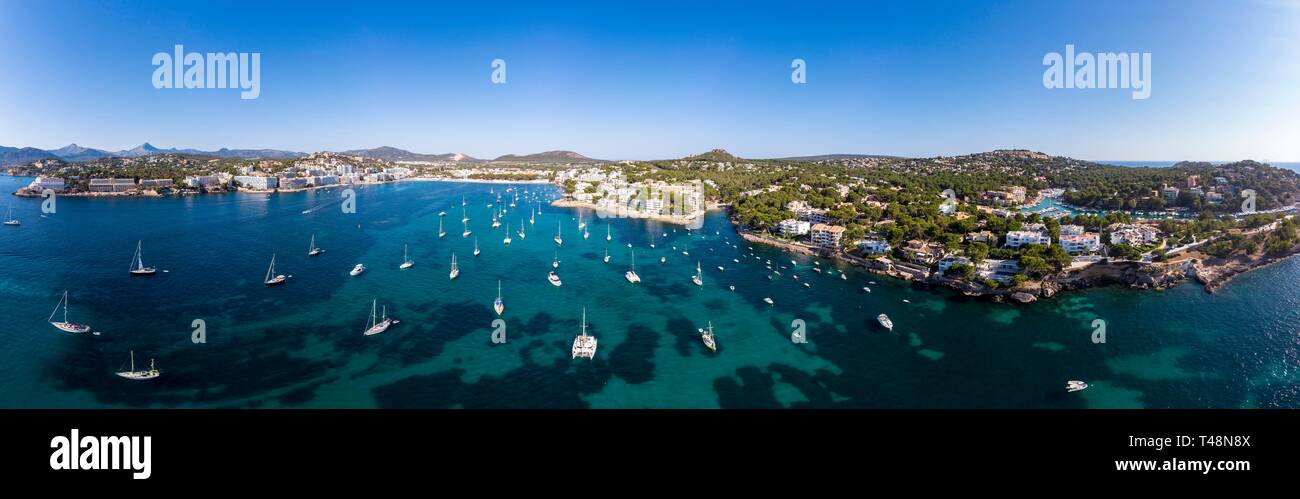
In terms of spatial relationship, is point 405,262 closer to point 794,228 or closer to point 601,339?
point 601,339

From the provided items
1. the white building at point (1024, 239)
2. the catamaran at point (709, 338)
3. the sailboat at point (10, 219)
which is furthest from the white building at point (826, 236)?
the sailboat at point (10, 219)

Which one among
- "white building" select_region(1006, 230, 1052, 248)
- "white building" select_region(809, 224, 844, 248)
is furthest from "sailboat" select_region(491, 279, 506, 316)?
"white building" select_region(1006, 230, 1052, 248)

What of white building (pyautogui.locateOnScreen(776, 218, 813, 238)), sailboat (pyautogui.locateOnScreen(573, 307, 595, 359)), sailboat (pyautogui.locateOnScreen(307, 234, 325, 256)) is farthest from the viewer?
white building (pyautogui.locateOnScreen(776, 218, 813, 238))

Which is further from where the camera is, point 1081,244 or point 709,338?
point 1081,244

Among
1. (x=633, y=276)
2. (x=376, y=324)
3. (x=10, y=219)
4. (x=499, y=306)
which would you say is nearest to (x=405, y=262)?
(x=499, y=306)

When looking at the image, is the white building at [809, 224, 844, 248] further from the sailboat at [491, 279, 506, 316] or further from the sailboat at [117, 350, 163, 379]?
the sailboat at [117, 350, 163, 379]

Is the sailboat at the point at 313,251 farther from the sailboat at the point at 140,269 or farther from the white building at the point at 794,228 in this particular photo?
the white building at the point at 794,228
